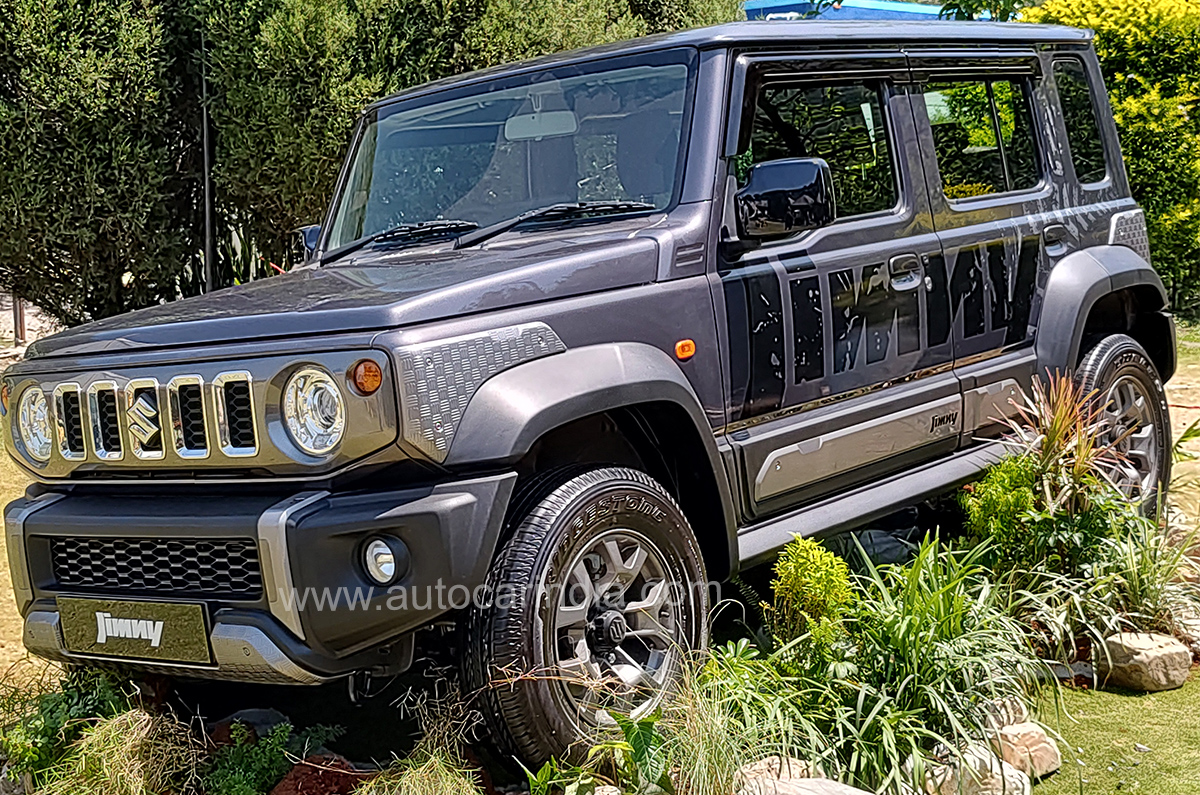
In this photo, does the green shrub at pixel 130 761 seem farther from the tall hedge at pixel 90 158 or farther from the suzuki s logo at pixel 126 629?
the tall hedge at pixel 90 158

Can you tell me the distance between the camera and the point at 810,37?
4270 mm

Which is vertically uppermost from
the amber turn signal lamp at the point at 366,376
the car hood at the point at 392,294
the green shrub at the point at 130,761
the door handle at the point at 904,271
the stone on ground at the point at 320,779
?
the car hood at the point at 392,294

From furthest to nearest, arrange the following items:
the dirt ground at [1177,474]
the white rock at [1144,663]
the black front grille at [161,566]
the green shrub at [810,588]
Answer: the dirt ground at [1177,474] → the white rock at [1144,663] → the green shrub at [810,588] → the black front grille at [161,566]

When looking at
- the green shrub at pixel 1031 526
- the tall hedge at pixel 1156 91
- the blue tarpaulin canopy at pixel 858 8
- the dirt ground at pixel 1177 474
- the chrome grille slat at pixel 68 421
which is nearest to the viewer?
the chrome grille slat at pixel 68 421

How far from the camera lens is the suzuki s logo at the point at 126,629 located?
10.2 ft

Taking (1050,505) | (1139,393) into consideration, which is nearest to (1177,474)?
(1139,393)

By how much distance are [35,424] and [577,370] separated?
1.51 meters

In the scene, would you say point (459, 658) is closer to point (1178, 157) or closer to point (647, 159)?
point (647, 159)

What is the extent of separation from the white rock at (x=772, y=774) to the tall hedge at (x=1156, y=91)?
8.89 m

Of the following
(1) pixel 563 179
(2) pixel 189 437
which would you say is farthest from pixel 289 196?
(2) pixel 189 437

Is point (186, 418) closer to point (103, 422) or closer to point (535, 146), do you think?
point (103, 422)

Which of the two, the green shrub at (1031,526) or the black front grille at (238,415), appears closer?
the black front grille at (238,415)

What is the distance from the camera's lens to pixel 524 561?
3.12 m

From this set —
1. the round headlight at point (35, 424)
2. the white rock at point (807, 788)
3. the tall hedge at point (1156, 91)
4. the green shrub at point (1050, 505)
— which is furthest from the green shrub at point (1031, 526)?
the tall hedge at point (1156, 91)
